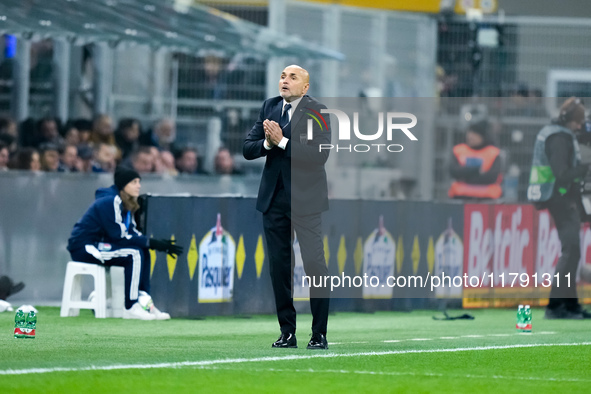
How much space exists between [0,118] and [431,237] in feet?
18.2

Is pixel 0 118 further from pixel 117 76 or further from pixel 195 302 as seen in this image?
pixel 195 302

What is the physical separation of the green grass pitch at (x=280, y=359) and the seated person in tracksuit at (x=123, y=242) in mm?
393

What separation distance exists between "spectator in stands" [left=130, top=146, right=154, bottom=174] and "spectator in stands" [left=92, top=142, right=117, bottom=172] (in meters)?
0.26

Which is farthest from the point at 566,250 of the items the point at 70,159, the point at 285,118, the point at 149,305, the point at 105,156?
the point at 105,156

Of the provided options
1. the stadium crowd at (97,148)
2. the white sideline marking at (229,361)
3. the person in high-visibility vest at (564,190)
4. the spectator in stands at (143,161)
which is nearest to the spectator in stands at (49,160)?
the stadium crowd at (97,148)

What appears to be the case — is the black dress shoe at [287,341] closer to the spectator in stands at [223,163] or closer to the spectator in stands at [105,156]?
the spectator in stands at [105,156]

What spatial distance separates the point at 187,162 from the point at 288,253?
30.5ft

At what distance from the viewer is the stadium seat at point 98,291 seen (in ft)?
41.0

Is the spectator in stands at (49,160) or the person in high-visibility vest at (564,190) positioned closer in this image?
the person in high-visibility vest at (564,190)

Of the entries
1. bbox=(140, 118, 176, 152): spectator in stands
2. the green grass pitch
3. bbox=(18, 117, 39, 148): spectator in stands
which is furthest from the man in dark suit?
bbox=(140, 118, 176, 152): spectator in stands

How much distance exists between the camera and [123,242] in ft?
40.6

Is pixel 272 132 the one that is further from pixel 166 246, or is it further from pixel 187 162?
pixel 187 162

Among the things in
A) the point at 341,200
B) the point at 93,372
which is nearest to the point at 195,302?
the point at 341,200

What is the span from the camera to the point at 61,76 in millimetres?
18703
